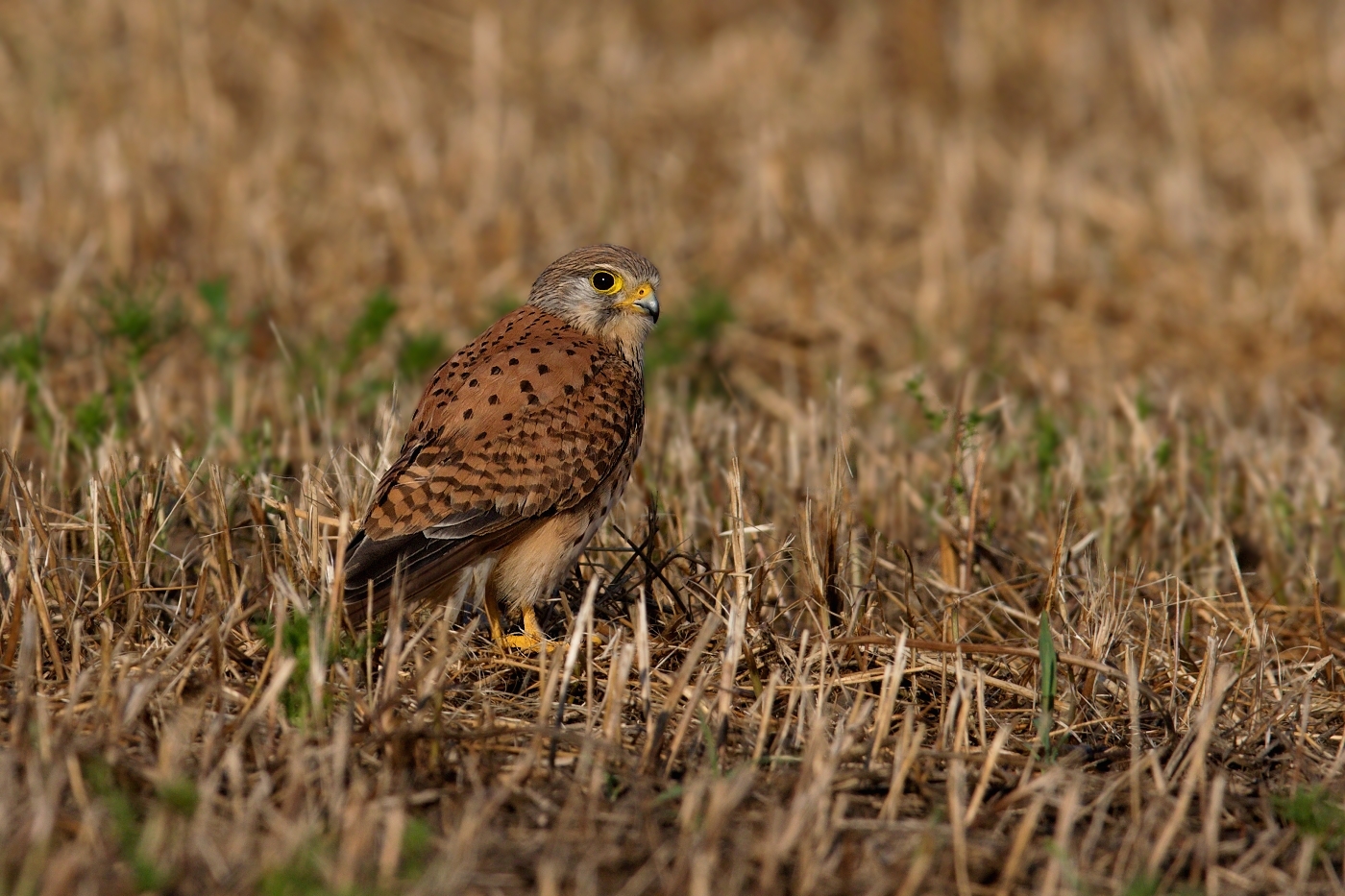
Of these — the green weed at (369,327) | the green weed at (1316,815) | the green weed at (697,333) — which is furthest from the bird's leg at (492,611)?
the green weed at (697,333)

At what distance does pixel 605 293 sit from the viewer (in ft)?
15.6

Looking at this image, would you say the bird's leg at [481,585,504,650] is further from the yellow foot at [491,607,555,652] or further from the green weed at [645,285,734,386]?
the green weed at [645,285,734,386]

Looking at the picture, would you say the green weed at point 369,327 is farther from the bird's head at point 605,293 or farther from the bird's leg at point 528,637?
the bird's leg at point 528,637

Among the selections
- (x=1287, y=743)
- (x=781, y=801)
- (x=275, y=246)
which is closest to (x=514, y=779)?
(x=781, y=801)

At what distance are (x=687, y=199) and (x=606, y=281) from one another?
14.3ft

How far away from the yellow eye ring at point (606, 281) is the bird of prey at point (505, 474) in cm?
18

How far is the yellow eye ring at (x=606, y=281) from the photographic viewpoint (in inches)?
187

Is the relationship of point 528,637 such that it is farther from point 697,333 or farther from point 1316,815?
point 697,333

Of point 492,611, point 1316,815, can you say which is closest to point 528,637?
point 492,611

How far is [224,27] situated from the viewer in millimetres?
10211

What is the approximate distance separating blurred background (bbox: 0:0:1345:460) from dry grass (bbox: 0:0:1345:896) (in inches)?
1.5

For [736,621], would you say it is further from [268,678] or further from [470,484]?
[268,678]

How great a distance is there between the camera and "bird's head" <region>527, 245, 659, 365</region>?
475 centimetres

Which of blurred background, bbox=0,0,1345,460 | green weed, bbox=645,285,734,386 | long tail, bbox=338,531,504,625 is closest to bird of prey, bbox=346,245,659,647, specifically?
long tail, bbox=338,531,504,625
